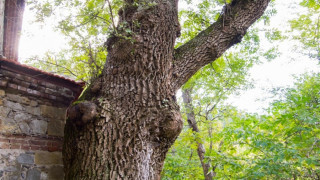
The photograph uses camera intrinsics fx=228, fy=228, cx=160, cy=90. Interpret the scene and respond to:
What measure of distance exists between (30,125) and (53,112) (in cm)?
36

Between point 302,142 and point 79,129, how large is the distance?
3.97m

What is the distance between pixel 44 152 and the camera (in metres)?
2.95

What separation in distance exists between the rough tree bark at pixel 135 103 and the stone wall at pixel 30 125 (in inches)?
27.0

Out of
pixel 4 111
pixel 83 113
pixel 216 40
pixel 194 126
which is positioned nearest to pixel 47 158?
pixel 4 111

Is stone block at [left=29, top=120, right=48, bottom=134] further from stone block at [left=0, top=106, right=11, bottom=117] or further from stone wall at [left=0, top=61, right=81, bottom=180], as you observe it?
stone block at [left=0, top=106, right=11, bottom=117]

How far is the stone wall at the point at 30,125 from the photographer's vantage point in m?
2.66

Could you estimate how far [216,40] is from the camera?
3.22 metres

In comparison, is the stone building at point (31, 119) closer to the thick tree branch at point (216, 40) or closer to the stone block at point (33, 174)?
the stone block at point (33, 174)

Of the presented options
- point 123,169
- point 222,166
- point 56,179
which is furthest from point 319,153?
point 56,179

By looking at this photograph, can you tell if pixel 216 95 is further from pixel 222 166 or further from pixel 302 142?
pixel 302 142

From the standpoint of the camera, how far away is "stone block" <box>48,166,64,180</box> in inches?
116

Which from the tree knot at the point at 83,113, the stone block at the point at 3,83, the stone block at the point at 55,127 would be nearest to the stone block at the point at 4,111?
the stone block at the point at 3,83

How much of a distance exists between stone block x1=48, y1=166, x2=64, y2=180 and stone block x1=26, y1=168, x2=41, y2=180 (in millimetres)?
146

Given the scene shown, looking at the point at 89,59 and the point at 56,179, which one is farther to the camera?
the point at 89,59
